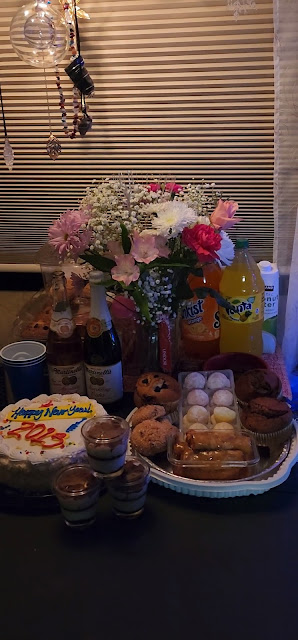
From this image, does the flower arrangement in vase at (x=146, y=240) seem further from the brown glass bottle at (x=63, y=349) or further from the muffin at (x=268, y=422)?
the muffin at (x=268, y=422)

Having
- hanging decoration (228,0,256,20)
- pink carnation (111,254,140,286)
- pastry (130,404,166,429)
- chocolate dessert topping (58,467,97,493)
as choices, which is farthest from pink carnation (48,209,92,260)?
hanging decoration (228,0,256,20)

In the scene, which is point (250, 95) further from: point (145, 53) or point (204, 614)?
point (204, 614)

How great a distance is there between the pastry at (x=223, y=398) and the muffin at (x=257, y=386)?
25mm

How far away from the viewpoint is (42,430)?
1.05m

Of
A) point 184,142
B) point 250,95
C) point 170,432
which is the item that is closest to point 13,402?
point 170,432

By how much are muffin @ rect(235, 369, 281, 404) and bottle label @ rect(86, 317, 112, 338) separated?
293 millimetres

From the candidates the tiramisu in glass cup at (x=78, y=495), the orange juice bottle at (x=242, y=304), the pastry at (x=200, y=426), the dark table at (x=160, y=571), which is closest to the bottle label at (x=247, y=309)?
the orange juice bottle at (x=242, y=304)

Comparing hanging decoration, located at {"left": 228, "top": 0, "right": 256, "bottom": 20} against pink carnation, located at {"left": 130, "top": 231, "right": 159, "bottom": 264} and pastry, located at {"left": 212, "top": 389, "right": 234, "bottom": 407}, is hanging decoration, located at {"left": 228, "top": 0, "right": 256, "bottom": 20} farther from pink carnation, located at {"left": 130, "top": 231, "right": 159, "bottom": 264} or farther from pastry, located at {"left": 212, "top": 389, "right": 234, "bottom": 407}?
pastry, located at {"left": 212, "top": 389, "right": 234, "bottom": 407}

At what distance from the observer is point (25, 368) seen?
48.4 inches

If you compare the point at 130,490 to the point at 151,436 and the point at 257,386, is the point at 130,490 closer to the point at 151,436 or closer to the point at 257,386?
the point at 151,436

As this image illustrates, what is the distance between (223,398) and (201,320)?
0.26 m

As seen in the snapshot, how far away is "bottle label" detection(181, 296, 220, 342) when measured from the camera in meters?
1.32

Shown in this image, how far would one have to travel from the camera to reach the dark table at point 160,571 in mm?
771

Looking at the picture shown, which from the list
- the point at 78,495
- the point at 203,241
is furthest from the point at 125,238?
the point at 78,495
